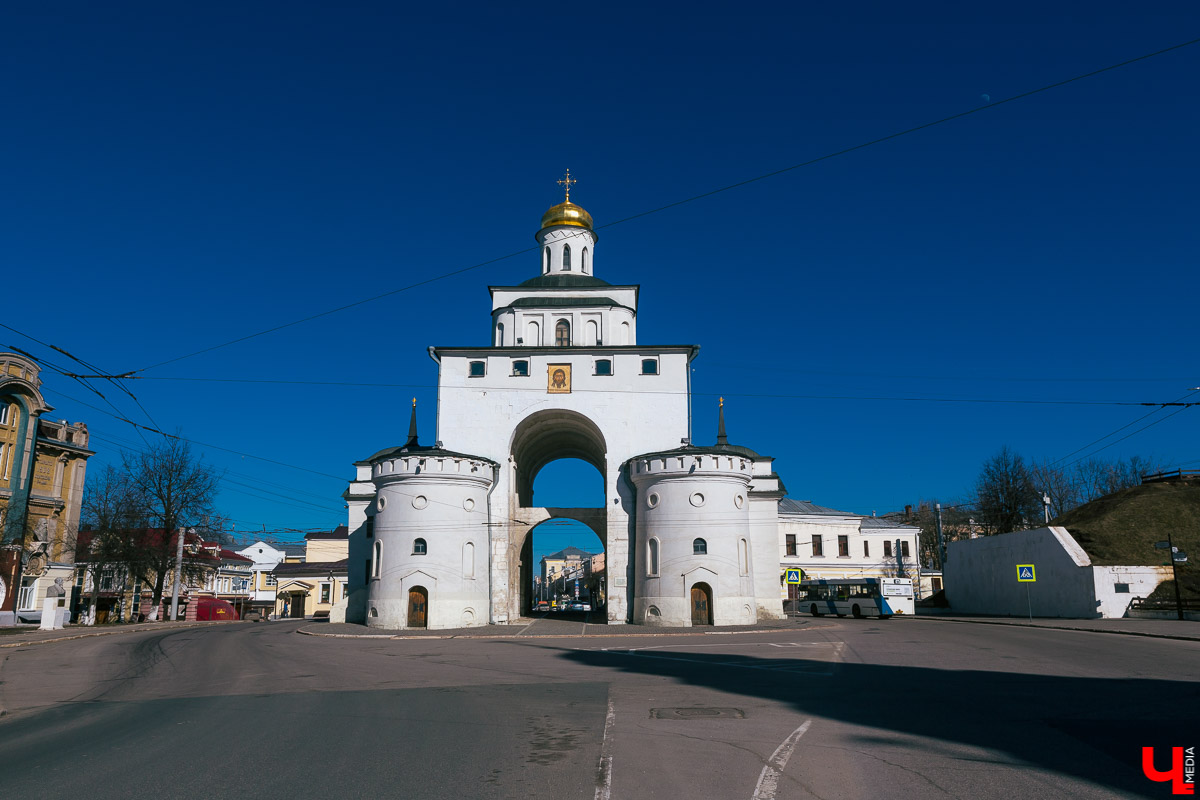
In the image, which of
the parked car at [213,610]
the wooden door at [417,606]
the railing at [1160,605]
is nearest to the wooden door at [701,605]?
the wooden door at [417,606]

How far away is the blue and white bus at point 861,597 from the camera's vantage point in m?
42.8

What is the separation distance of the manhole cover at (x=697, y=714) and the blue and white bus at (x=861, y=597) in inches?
1397

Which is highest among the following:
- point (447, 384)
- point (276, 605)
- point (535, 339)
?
point (535, 339)

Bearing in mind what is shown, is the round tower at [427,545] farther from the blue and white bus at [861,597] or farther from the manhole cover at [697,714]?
the manhole cover at [697,714]

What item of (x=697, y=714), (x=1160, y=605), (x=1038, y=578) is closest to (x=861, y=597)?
(x=1038, y=578)

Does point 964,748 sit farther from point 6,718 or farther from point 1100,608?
point 1100,608

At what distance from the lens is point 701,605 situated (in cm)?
3416

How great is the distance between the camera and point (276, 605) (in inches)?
2739

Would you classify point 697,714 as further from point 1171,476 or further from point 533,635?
point 1171,476

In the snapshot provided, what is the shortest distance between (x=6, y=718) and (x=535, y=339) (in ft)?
108

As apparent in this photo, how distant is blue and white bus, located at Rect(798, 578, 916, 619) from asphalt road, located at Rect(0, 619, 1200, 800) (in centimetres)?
2522

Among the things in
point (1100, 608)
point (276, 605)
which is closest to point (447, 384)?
point (1100, 608)

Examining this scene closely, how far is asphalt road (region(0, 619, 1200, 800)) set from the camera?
6.57 meters

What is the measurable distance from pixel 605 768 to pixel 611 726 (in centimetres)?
216
